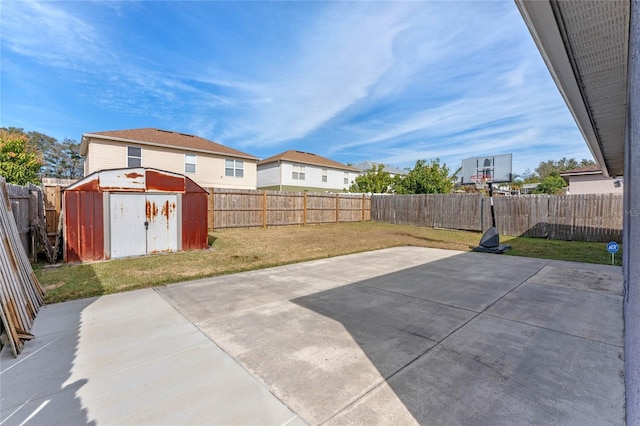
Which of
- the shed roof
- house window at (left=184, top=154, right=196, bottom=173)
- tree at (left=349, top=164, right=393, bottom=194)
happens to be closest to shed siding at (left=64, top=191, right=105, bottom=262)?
the shed roof

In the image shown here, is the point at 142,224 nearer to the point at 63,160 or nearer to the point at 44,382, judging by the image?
the point at 44,382

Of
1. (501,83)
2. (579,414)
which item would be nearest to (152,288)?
(579,414)

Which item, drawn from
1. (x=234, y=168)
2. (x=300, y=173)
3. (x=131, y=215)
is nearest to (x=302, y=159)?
(x=300, y=173)

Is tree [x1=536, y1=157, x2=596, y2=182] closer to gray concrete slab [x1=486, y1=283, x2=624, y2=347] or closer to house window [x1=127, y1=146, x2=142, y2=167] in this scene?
gray concrete slab [x1=486, y1=283, x2=624, y2=347]

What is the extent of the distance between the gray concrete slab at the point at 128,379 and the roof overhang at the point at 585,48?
3.25 m

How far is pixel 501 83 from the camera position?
33.5 feet

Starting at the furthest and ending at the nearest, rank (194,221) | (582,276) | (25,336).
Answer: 1. (194,221)
2. (582,276)
3. (25,336)

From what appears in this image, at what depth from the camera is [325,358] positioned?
2754 mm

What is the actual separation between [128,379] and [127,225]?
6.56 m

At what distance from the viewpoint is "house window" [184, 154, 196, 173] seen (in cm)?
1697

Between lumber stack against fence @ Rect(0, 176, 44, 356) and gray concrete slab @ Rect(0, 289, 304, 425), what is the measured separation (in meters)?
0.16

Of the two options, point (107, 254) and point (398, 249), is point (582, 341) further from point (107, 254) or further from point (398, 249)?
point (107, 254)

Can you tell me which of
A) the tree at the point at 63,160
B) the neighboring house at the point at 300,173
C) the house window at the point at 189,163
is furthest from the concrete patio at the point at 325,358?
the tree at the point at 63,160

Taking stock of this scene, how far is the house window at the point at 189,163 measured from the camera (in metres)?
17.0
